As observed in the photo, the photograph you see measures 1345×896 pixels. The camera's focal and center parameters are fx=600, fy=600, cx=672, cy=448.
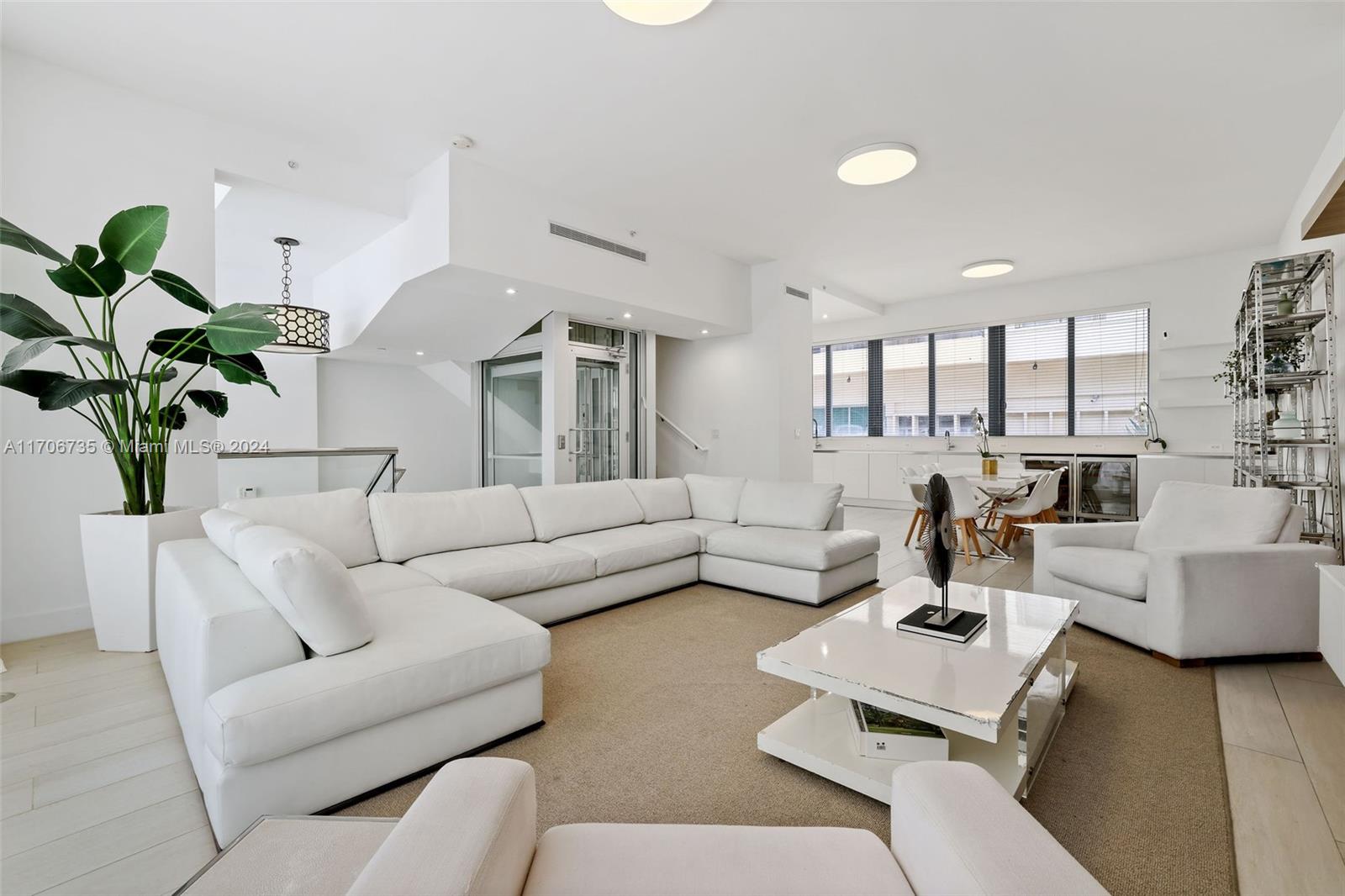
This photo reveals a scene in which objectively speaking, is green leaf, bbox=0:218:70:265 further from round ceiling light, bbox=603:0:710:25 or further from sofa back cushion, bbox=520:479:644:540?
round ceiling light, bbox=603:0:710:25

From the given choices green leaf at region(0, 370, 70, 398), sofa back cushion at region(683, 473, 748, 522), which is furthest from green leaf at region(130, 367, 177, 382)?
sofa back cushion at region(683, 473, 748, 522)

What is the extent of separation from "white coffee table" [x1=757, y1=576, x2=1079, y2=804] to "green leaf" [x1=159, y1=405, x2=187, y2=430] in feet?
10.9

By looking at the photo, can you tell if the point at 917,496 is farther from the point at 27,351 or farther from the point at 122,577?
the point at 27,351

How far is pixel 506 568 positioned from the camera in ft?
10.3

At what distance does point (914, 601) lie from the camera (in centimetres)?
263

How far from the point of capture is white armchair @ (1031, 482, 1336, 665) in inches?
108

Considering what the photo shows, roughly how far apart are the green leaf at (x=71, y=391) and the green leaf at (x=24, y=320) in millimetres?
242

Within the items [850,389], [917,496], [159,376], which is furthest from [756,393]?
[159,376]

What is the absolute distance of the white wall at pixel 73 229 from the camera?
3143mm

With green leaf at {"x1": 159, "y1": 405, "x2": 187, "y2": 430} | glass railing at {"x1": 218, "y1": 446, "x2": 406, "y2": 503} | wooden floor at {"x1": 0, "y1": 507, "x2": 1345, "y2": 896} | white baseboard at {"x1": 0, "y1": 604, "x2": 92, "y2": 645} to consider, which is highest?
green leaf at {"x1": 159, "y1": 405, "x2": 187, "y2": 430}

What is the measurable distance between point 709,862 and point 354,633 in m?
1.44

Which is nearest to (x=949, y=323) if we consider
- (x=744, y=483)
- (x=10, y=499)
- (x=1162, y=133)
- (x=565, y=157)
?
(x=1162, y=133)

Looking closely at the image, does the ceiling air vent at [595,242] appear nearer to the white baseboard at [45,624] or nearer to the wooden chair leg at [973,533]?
the wooden chair leg at [973,533]

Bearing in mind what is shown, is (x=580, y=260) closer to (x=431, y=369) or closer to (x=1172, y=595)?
(x=431, y=369)
